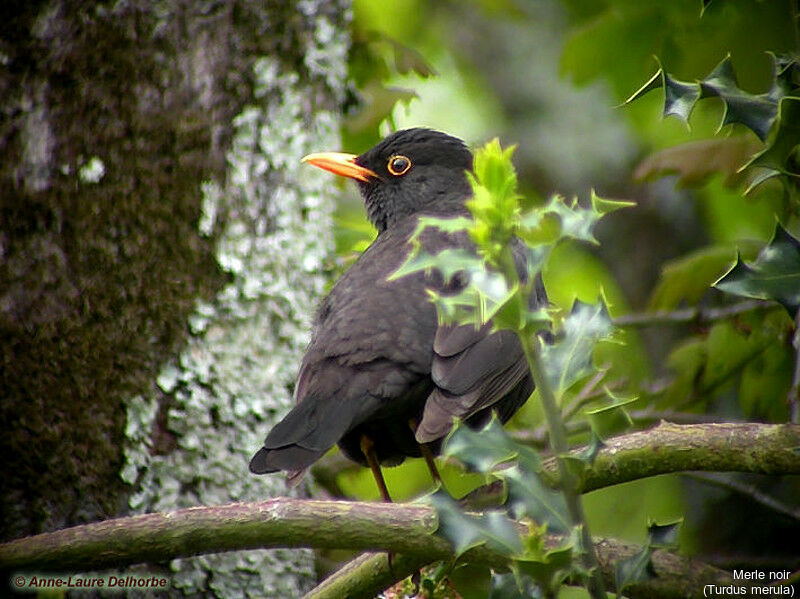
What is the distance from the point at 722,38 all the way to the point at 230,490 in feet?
9.90

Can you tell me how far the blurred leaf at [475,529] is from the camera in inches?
71.8

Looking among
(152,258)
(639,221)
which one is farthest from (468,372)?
(639,221)

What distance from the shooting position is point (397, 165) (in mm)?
4504

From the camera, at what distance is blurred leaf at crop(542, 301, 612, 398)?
184 cm

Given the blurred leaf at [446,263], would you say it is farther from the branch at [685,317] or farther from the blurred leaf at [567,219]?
the branch at [685,317]

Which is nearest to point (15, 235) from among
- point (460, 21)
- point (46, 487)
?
point (46, 487)

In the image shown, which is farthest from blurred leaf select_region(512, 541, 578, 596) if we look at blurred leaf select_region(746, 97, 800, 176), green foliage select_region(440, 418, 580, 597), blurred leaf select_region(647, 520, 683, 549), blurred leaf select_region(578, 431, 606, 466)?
blurred leaf select_region(746, 97, 800, 176)

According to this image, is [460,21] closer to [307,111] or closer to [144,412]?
[307,111]

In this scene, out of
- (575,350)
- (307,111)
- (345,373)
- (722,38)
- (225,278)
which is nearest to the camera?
(575,350)

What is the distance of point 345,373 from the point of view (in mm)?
3326

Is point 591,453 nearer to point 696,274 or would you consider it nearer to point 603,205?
point 603,205

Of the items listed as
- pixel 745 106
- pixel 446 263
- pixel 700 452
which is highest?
pixel 745 106

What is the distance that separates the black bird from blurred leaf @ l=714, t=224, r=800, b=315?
1300 mm

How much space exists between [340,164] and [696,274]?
5.45ft
